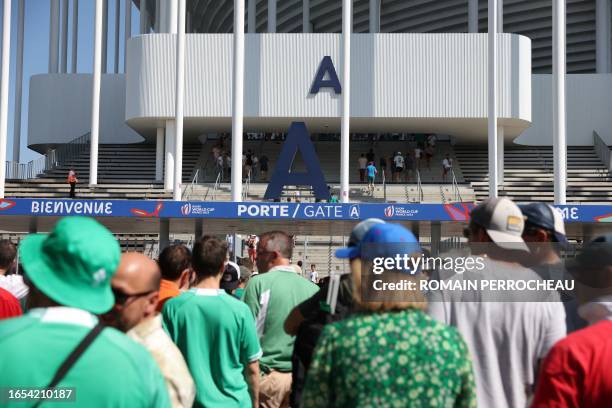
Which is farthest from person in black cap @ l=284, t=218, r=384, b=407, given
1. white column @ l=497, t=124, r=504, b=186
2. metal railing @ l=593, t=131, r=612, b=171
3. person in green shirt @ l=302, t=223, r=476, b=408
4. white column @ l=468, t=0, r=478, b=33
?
white column @ l=468, t=0, r=478, b=33

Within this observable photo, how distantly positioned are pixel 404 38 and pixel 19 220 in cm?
1828

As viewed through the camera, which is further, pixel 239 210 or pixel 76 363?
pixel 239 210

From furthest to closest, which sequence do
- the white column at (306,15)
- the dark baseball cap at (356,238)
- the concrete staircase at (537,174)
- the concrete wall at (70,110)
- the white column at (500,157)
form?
the white column at (306,15) → the concrete wall at (70,110) → the white column at (500,157) → the concrete staircase at (537,174) → the dark baseball cap at (356,238)

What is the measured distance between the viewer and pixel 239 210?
2372cm

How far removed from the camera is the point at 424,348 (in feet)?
10.7

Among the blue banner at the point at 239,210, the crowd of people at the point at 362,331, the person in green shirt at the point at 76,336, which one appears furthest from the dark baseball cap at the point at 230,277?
the blue banner at the point at 239,210

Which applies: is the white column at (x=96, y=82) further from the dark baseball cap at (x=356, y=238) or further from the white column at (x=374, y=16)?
the dark baseball cap at (x=356, y=238)

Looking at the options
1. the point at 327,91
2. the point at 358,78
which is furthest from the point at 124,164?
the point at 358,78

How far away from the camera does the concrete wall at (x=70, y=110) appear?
44312 mm

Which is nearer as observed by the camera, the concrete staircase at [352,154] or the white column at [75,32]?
the concrete staircase at [352,154]

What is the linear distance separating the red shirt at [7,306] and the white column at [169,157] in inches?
1176

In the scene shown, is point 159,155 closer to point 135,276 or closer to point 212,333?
point 212,333

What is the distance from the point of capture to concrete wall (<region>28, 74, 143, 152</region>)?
4431 centimetres

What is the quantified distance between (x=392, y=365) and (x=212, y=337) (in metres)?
2.26
